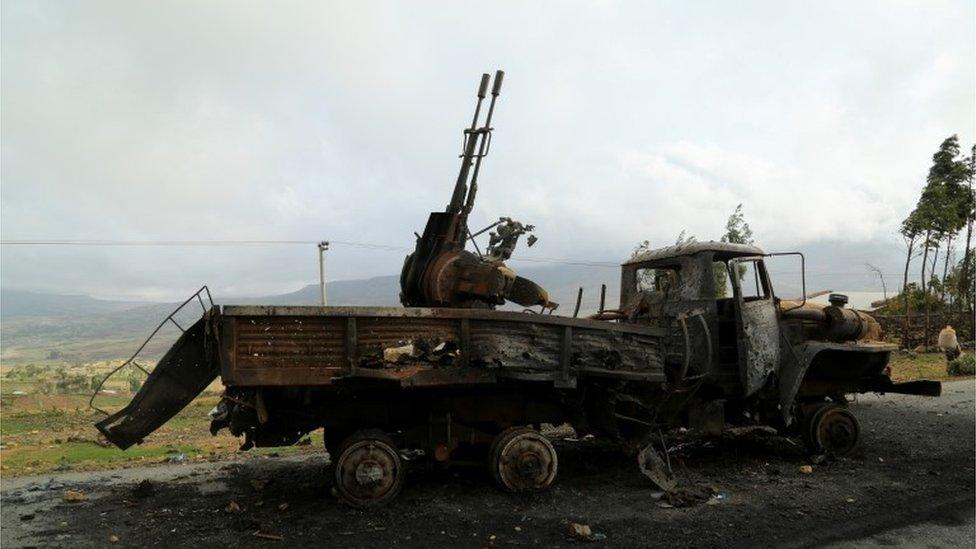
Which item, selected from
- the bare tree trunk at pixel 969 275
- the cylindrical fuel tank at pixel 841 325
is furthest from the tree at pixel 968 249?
the cylindrical fuel tank at pixel 841 325

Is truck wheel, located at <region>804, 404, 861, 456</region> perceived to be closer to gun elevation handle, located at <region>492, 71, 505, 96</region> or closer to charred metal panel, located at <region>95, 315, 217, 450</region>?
gun elevation handle, located at <region>492, 71, 505, 96</region>

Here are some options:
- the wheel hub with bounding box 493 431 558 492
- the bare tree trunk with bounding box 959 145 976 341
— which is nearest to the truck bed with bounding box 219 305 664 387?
the wheel hub with bounding box 493 431 558 492

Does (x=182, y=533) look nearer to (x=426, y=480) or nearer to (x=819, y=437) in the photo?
(x=426, y=480)

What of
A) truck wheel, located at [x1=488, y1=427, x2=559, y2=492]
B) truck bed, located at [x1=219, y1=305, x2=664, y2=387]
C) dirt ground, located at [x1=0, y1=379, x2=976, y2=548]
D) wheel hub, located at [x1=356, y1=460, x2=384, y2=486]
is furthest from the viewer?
truck wheel, located at [x1=488, y1=427, x2=559, y2=492]

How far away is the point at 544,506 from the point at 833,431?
160 inches

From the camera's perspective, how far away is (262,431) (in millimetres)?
5781

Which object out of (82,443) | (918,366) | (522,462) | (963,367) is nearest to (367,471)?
(522,462)

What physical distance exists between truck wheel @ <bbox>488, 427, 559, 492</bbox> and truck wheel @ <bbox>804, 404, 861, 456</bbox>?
3.55 m

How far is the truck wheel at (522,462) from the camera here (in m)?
5.76

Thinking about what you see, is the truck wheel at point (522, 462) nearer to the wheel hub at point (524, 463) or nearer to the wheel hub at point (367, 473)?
the wheel hub at point (524, 463)

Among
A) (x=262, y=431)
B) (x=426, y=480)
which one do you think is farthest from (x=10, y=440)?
(x=426, y=480)

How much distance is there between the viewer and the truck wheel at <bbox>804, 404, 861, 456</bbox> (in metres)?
7.30

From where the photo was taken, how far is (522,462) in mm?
5758

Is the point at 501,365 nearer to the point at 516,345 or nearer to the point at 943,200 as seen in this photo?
the point at 516,345
